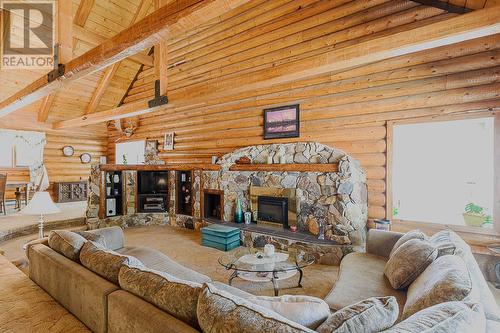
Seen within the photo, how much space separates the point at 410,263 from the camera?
7.08 ft

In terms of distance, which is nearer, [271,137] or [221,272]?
[221,272]

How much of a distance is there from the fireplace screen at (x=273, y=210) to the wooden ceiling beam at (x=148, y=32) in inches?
126

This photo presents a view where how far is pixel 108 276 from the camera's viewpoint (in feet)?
5.92

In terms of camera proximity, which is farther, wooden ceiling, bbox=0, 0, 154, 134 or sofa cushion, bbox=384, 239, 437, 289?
wooden ceiling, bbox=0, 0, 154, 134

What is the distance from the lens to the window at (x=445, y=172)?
352 cm

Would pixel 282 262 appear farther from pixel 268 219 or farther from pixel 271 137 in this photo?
pixel 271 137

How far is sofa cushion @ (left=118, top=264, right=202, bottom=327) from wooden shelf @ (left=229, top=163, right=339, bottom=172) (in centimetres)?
320

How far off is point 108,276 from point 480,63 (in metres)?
4.69

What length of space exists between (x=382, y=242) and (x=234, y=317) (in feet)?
8.54

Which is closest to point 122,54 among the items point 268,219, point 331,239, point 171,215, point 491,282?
point 268,219

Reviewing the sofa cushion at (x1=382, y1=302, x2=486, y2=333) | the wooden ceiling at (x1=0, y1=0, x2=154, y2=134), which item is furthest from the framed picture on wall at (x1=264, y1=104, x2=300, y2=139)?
the wooden ceiling at (x1=0, y1=0, x2=154, y2=134)

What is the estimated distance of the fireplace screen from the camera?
186 inches

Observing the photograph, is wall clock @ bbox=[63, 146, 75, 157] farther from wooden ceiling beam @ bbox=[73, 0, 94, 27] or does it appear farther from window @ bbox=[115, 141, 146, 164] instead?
wooden ceiling beam @ bbox=[73, 0, 94, 27]

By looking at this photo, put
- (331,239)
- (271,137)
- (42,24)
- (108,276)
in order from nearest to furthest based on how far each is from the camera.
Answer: (108,276) < (331,239) < (271,137) < (42,24)
